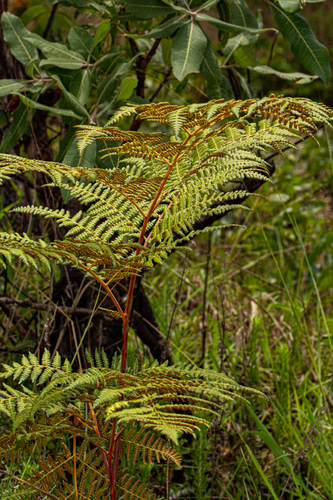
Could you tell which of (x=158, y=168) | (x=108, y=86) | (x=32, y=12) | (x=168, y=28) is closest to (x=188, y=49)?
(x=168, y=28)

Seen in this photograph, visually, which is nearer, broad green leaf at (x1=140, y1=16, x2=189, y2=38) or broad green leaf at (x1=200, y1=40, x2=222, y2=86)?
broad green leaf at (x1=140, y1=16, x2=189, y2=38)

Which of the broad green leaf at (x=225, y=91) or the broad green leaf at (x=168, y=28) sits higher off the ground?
the broad green leaf at (x=168, y=28)

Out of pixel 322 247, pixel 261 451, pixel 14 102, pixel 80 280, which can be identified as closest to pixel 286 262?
pixel 322 247

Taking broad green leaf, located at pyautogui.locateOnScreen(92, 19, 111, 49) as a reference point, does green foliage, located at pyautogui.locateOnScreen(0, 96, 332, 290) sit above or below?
below

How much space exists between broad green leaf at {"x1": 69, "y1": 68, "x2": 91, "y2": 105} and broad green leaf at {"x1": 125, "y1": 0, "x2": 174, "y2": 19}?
0.20m

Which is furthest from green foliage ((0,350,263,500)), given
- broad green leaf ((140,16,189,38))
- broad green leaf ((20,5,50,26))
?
broad green leaf ((20,5,50,26))

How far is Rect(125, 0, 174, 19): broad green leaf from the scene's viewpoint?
110cm

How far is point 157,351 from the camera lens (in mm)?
1318

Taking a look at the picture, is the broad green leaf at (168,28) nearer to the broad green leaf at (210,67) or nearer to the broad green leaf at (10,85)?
the broad green leaf at (210,67)

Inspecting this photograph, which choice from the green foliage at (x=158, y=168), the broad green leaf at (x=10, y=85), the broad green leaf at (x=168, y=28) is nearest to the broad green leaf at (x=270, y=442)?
the green foliage at (x=158, y=168)

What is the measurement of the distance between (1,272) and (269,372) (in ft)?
3.83

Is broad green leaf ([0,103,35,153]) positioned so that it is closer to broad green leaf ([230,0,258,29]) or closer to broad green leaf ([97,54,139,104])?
broad green leaf ([97,54,139,104])

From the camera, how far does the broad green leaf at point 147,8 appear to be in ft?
3.61

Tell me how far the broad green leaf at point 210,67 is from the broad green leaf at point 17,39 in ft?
1.65
